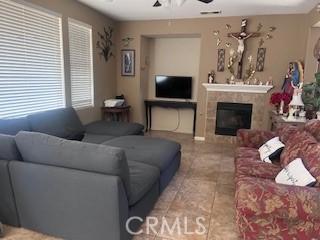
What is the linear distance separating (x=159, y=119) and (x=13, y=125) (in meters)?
3.85

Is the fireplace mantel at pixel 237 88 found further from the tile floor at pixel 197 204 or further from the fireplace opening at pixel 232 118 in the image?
the tile floor at pixel 197 204

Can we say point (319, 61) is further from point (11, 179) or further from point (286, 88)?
point (11, 179)

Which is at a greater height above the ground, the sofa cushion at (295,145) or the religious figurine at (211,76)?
the religious figurine at (211,76)

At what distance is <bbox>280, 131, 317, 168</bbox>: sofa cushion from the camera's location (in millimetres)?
2326

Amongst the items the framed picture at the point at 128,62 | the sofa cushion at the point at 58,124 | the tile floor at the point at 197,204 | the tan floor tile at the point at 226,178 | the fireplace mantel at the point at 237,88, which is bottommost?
the tan floor tile at the point at 226,178

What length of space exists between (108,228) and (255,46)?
446cm

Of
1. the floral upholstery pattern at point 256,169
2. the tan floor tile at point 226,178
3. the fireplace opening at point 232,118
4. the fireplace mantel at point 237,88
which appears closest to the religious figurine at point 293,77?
the fireplace mantel at point 237,88

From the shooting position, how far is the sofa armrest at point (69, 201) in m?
1.78

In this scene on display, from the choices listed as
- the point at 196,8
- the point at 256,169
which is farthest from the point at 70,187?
the point at 196,8

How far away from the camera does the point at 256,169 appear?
97.4 inches

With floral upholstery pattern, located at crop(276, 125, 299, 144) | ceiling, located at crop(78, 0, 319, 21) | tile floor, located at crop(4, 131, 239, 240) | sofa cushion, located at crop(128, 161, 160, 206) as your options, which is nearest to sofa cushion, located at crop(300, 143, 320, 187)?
floral upholstery pattern, located at crop(276, 125, 299, 144)

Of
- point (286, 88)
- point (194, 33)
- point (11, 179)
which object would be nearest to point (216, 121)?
point (286, 88)

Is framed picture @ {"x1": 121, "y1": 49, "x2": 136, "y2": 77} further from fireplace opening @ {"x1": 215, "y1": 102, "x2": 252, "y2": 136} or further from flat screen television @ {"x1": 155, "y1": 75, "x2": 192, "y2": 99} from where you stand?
fireplace opening @ {"x1": 215, "y1": 102, "x2": 252, "y2": 136}

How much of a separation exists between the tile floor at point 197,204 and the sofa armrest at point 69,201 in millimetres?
211
